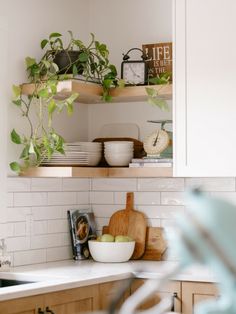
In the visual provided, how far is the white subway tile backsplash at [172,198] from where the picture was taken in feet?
14.1

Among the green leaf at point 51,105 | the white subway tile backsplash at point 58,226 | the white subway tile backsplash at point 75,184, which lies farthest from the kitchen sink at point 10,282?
the green leaf at point 51,105

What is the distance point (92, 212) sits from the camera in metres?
4.58

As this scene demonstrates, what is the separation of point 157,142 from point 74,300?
1152 mm

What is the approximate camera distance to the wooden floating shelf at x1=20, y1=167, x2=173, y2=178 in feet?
12.7

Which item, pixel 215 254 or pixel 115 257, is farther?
pixel 115 257

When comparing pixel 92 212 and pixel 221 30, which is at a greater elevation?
pixel 221 30

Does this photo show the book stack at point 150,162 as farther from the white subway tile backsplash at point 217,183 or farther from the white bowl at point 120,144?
the white subway tile backsplash at point 217,183

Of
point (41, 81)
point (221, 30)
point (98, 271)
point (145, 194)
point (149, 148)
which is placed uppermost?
point (221, 30)

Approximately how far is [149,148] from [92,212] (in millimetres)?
734

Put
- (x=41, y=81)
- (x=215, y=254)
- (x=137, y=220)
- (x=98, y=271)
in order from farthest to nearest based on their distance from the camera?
(x=137, y=220) < (x=41, y=81) < (x=98, y=271) < (x=215, y=254)

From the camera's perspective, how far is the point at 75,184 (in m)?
4.51

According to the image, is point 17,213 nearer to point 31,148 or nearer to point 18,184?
point 18,184

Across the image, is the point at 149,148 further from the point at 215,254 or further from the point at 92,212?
the point at 215,254

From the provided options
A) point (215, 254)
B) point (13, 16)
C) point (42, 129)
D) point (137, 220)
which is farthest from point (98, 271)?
point (215, 254)
